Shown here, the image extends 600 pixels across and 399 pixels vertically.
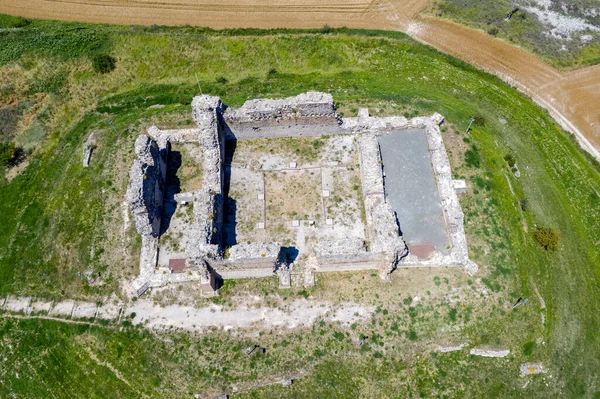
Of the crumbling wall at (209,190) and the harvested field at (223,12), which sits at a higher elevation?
the harvested field at (223,12)

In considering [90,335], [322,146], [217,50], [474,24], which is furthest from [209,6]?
[90,335]

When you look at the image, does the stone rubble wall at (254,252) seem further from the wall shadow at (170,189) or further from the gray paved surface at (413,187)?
the gray paved surface at (413,187)

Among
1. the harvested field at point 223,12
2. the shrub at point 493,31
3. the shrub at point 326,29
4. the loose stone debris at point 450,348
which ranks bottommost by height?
the loose stone debris at point 450,348

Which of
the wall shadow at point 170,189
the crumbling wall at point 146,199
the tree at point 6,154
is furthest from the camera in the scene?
the tree at point 6,154

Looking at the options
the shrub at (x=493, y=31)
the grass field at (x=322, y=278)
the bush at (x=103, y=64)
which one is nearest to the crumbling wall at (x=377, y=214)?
the grass field at (x=322, y=278)

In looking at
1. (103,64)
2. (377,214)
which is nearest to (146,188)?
(377,214)

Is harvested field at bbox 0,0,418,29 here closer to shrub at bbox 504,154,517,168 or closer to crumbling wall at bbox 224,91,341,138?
crumbling wall at bbox 224,91,341,138

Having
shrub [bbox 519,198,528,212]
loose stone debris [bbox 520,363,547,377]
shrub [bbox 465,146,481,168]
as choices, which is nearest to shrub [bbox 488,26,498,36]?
shrub [bbox 465,146,481,168]

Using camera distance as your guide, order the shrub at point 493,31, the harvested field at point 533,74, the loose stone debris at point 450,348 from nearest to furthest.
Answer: the loose stone debris at point 450,348
the harvested field at point 533,74
the shrub at point 493,31
